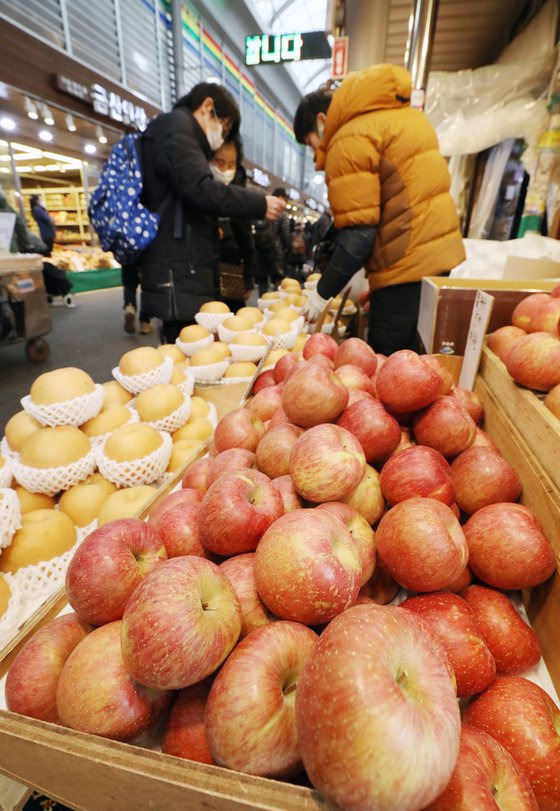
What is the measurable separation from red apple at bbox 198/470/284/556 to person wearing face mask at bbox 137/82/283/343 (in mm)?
2524

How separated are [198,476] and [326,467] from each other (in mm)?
492

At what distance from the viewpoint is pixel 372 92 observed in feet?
7.82

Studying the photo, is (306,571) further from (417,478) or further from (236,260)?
(236,260)

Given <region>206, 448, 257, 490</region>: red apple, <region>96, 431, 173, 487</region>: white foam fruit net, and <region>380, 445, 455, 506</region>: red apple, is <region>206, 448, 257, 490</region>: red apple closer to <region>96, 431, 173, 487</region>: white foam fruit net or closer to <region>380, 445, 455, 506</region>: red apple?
<region>380, 445, 455, 506</region>: red apple

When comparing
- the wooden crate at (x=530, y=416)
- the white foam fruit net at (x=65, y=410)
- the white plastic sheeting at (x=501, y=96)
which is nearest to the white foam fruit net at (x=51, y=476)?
the white foam fruit net at (x=65, y=410)

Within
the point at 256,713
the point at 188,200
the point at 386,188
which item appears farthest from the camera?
the point at 188,200

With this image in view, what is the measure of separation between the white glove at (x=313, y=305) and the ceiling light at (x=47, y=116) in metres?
7.65

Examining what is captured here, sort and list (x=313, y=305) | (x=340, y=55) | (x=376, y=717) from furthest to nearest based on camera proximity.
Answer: (x=340, y=55) < (x=313, y=305) < (x=376, y=717)

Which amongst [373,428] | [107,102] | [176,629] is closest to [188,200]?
[373,428]

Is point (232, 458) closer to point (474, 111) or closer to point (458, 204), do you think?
point (474, 111)

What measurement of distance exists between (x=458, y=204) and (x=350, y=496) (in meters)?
5.88

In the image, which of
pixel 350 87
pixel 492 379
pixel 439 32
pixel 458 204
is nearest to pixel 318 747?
pixel 492 379

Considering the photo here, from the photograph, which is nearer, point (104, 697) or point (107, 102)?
point (104, 697)

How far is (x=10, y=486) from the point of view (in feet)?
5.36
